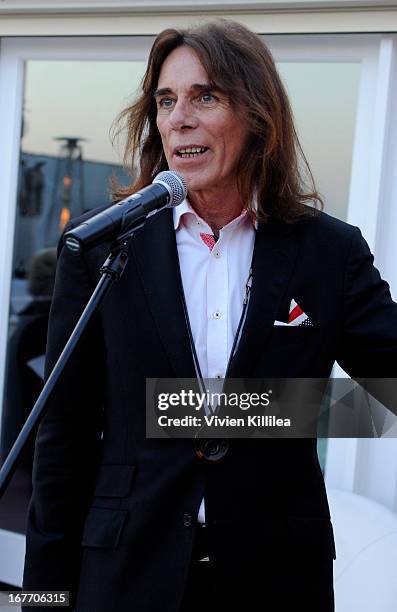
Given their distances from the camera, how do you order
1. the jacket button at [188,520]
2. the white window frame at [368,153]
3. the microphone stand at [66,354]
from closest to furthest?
the microphone stand at [66,354], the jacket button at [188,520], the white window frame at [368,153]

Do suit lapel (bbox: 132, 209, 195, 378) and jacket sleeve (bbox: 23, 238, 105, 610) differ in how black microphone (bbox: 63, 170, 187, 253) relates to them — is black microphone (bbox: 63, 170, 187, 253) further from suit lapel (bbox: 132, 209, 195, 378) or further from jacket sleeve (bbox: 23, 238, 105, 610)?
jacket sleeve (bbox: 23, 238, 105, 610)

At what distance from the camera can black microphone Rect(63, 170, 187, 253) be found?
1399 millimetres

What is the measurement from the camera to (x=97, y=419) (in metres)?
1.98

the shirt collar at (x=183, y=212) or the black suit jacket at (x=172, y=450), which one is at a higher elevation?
the shirt collar at (x=183, y=212)

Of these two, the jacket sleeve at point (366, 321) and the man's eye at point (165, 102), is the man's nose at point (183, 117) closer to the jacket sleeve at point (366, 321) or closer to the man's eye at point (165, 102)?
the man's eye at point (165, 102)

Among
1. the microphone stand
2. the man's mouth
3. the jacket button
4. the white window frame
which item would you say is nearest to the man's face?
the man's mouth

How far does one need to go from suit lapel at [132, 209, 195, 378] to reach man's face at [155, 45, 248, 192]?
0.40 ft

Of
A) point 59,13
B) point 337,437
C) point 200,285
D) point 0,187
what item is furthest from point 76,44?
point 200,285

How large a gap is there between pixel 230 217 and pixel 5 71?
7.98ft

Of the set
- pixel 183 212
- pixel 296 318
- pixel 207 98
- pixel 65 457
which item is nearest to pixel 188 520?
pixel 65 457

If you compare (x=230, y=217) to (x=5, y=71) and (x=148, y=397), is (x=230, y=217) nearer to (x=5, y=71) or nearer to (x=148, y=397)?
(x=148, y=397)

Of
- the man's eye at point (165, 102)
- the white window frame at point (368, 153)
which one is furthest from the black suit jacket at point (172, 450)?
the white window frame at point (368, 153)

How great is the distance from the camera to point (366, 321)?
1.92 m

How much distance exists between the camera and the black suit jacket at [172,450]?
182cm
